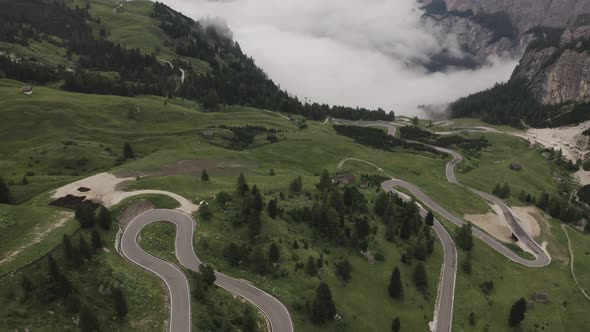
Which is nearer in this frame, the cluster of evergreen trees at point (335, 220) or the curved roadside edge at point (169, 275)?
the curved roadside edge at point (169, 275)

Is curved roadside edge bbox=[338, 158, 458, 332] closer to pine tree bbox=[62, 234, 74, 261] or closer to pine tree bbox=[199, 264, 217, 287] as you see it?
pine tree bbox=[199, 264, 217, 287]

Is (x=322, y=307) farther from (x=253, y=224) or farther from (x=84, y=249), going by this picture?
(x=84, y=249)

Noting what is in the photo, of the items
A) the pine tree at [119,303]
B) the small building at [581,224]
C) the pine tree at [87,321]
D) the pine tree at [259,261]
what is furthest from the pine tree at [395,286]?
the small building at [581,224]

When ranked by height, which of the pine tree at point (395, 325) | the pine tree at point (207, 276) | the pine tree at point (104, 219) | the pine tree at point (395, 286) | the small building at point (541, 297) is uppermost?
the pine tree at point (104, 219)

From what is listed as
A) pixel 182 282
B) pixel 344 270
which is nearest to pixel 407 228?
pixel 344 270

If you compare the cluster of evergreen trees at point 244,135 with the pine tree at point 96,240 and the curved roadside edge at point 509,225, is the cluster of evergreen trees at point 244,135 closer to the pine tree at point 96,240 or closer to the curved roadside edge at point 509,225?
the curved roadside edge at point 509,225

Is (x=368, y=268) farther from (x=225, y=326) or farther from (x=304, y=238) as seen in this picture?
(x=225, y=326)

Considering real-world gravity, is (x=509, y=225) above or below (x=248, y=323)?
above
